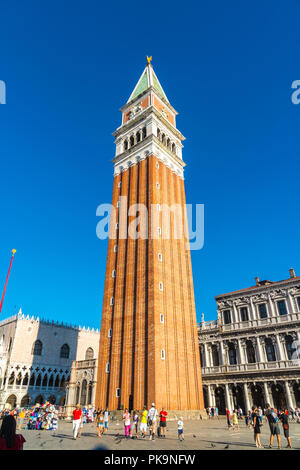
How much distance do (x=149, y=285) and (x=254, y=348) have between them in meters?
16.2

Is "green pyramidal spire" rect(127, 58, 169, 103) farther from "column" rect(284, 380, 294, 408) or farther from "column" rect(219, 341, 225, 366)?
"column" rect(284, 380, 294, 408)

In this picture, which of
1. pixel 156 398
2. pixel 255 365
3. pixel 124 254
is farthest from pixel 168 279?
pixel 255 365

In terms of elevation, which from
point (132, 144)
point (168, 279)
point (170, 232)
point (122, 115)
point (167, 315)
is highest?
point (122, 115)

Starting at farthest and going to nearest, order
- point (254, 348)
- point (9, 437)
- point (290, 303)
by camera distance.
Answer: point (254, 348) → point (290, 303) → point (9, 437)

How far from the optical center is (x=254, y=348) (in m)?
38.1

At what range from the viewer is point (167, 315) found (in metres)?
33.3

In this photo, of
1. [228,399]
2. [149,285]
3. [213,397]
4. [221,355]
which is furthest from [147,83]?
[228,399]

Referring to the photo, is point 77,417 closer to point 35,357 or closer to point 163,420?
point 163,420

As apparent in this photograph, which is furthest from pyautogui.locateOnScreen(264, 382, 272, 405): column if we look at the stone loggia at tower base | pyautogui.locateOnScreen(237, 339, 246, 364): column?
the stone loggia at tower base

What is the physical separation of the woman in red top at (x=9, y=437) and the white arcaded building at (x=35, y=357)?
45.2 meters

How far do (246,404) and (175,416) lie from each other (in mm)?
12445

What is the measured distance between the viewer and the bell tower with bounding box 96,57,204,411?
30500 mm
